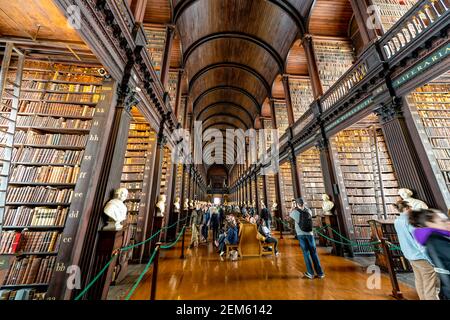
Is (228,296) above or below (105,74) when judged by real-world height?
below

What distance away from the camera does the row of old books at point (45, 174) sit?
8.63 ft

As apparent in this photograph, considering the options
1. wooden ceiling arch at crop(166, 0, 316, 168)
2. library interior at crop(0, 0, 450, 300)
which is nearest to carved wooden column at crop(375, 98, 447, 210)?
library interior at crop(0, 0, 450, 300)

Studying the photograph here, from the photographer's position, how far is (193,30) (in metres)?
8.30

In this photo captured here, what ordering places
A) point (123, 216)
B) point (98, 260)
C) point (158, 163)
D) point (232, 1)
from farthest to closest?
point (232, 1), point (158, 163), point (123, 216), point (98, 260)

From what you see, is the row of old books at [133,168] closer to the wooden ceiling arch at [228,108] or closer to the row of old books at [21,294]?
the row of old books at [21,294]

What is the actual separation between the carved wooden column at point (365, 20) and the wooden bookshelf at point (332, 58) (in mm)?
2001

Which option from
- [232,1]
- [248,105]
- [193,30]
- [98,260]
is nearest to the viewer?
[98,260]

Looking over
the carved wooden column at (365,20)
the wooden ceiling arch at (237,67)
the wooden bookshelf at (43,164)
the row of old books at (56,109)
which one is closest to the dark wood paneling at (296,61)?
the wooden ceiling arch at (237,67)

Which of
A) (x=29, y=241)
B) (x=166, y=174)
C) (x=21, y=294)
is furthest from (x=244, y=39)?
(x=21, y=294)

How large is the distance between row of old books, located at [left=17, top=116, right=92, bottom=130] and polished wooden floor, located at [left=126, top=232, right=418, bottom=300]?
9.44ft

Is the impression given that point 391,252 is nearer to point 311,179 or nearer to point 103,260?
point 311,179

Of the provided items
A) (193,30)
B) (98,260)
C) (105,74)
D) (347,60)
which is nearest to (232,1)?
(193,30)

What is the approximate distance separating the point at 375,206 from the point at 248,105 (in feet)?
41.5
